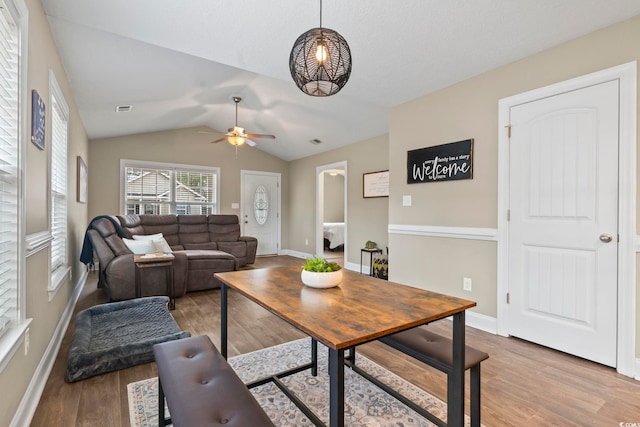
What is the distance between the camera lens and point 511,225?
8.93 ft

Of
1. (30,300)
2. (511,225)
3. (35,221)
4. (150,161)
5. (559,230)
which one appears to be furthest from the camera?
(150,161)

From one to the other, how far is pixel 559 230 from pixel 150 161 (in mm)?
6556

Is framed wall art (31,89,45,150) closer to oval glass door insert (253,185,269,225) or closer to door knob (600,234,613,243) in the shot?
door knob (600,234,613,243)

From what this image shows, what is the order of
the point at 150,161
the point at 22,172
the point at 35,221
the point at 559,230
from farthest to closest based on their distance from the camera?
the point at 150,161 < the point at 559,230 < the point at 35,221 < the point at 22,172

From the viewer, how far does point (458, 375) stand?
1.29m

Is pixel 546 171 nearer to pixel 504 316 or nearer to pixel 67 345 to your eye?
pixel 504 316

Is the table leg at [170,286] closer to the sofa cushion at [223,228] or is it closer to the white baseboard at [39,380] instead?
the white baseboard at [39,380]

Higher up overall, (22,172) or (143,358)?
(22,172)

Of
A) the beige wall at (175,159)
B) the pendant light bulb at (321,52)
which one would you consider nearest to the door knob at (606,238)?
the pendant light bulb at (321,52)

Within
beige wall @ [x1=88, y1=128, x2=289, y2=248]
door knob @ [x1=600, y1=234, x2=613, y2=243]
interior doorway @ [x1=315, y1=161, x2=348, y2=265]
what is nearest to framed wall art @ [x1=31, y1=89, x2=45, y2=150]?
door knob @ [x1=600, y1=234, x2=613, y2=243]

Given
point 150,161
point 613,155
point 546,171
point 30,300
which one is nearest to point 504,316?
point 546,171

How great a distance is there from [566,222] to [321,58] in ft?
7.33

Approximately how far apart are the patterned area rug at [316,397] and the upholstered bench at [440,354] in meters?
0.30

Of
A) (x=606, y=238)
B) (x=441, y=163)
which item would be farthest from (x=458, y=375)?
(x=441, y=163)
